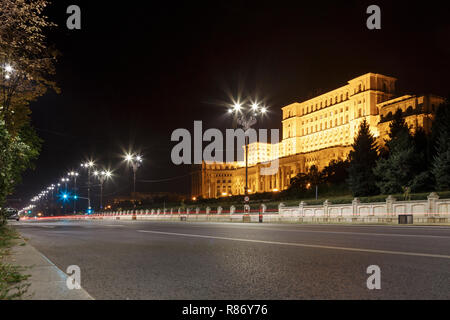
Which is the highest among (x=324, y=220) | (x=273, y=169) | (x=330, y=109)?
(x=330, y=109)

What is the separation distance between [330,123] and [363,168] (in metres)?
85.9

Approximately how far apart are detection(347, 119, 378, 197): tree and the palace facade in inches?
1714

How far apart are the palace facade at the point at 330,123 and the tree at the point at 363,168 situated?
1714 inches

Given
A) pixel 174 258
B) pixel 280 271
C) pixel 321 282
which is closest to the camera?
pixel 321 282

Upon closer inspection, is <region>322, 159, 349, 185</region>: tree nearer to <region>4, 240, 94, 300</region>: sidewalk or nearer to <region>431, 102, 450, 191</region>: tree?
<region>431, 102, 450, 191</region>: tree

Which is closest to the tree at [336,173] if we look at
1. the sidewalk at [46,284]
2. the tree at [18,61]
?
the tree at [18,61]

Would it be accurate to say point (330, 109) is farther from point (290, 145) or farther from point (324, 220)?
point (324, 220)

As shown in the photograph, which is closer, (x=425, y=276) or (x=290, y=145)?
(x=425, y=276)

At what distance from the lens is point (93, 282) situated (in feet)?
17.3

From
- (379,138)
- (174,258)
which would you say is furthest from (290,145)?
(174,258)

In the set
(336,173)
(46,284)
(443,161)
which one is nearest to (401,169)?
(443,161)

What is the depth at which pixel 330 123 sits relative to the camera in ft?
444

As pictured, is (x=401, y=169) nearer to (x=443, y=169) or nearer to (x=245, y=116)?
(x=443, y=169)
